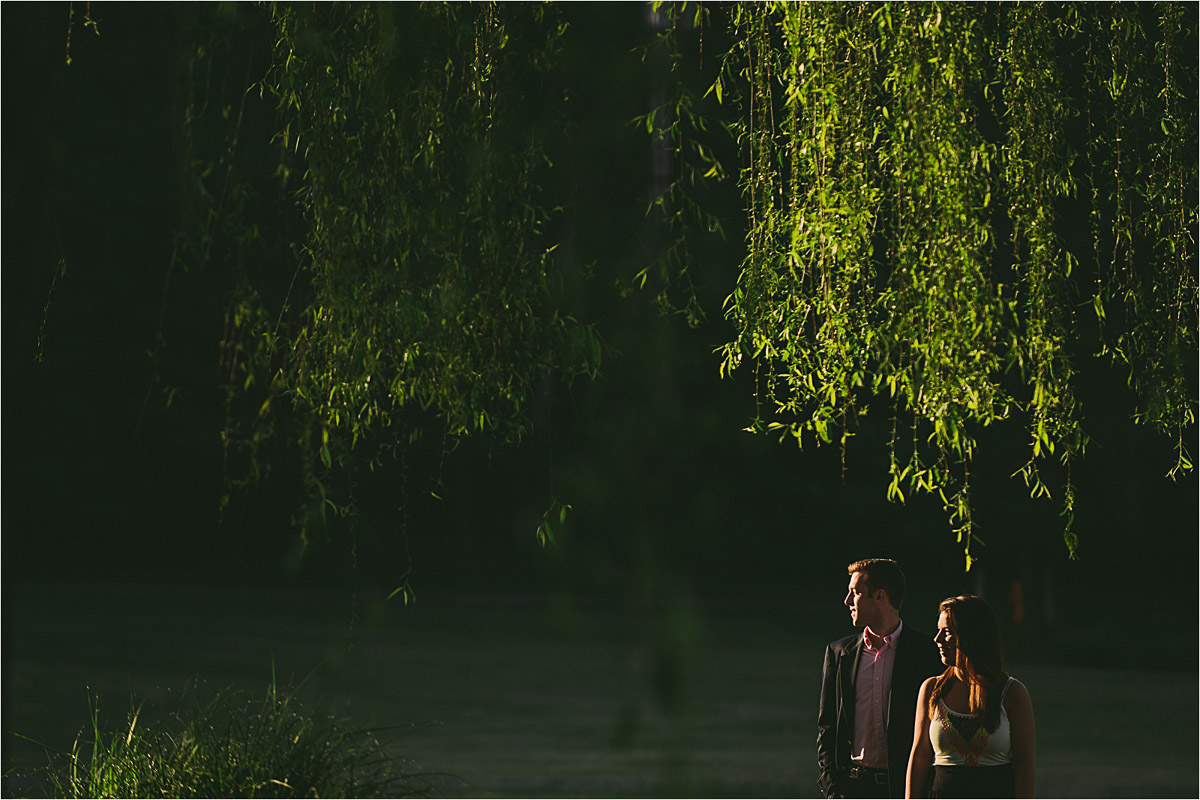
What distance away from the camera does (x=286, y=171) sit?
4.52 meters

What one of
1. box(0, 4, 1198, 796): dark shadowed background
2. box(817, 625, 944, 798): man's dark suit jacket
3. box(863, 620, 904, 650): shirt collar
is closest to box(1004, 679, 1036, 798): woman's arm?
box(817, 625, 944, 798): man's dark suit jacket

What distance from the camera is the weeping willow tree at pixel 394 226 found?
3.79 m

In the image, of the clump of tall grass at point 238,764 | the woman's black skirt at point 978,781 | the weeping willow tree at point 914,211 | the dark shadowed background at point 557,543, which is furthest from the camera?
the clump of tall grass at point 238,764

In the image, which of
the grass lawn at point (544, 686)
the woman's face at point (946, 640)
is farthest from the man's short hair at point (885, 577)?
the grass lawn at point (544, 686)

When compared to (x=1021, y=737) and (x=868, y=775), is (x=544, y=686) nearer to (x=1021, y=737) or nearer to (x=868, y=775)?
(x=868, y=775)

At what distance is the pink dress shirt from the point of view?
440 centimetres

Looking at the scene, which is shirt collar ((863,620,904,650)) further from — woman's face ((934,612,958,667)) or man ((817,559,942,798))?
woman's face ((934,612,958,667))

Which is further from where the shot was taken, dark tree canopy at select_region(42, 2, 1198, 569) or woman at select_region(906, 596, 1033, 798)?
woman at select_region(906, 596, 1033, 798)

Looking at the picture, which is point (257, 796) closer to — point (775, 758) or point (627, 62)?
point (627, 62)

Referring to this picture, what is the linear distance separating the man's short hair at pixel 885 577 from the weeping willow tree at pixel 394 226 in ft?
3.63

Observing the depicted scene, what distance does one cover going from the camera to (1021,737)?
4094 millimetres

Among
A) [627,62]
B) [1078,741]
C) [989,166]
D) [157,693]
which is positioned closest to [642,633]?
[627,62]

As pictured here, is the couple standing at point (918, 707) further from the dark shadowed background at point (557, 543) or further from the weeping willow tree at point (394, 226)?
the weeping willow tree at point (394, 226)

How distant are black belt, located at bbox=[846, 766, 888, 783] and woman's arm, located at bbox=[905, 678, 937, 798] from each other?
18 centimetres
